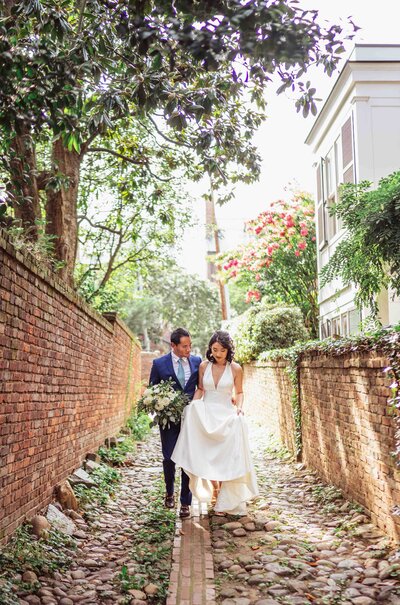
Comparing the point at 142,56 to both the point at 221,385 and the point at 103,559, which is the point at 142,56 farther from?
the point at 103,559

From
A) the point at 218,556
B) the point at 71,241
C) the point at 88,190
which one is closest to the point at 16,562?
the point at 218,556

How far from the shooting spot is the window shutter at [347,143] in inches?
538

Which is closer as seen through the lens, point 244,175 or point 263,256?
point 244,175

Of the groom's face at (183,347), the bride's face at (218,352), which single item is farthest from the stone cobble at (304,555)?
the groom's face at (183,347)

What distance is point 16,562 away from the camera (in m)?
5.13

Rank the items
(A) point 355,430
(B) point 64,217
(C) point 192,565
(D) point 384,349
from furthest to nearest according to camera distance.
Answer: (B) point 64,217 → (A) point 355,430 → (D) point 384,349 → (C) point 192,565

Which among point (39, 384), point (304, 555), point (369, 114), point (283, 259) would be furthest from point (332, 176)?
point (304, 555)

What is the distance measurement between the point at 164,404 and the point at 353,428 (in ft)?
7.13

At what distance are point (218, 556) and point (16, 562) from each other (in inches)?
73.8

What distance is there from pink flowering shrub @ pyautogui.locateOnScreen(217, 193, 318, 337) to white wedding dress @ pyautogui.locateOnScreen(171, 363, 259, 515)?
1448 centimetres

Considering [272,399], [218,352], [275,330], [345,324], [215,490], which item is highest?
[275,330]

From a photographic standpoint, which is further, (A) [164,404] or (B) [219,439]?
(A) [164,404]

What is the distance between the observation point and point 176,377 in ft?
27.8

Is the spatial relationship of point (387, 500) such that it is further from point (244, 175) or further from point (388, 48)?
point (388, 48)
